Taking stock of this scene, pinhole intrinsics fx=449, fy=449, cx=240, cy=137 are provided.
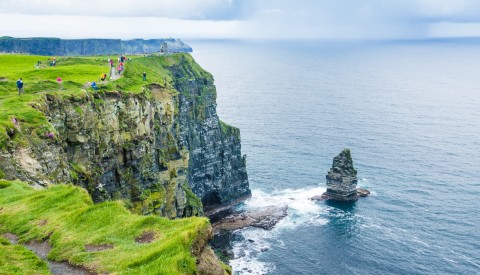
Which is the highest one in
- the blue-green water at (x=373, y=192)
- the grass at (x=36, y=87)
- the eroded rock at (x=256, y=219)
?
the grass at (x=36, y=87)

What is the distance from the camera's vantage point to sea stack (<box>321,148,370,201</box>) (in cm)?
11094

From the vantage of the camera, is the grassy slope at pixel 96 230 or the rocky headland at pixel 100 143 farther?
the rocky headland at pixel 100 143

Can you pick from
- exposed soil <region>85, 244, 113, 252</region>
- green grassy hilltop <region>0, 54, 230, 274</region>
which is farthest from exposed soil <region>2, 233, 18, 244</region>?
exposed soil <region>85, 244, 113, 252</region>

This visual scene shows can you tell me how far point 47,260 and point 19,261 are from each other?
50.4 inches

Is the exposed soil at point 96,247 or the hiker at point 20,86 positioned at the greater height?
the hiker at point 20,86

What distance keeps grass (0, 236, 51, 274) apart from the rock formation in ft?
315

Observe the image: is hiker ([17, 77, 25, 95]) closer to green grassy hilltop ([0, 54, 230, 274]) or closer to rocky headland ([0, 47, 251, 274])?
green grassy hilltop ([0, 54, 230, 274])

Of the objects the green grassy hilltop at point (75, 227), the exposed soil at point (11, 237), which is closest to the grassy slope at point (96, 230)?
the green grassy hilltop at point (75, 227)

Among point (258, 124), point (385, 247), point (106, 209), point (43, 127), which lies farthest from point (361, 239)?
point (258, 124)

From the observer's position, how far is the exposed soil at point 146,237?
831 inches

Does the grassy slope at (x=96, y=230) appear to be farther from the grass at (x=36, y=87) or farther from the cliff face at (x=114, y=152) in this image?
the grass at (x=36, y=87)

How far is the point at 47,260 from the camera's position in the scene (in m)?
20.8

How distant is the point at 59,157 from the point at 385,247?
6577 cm

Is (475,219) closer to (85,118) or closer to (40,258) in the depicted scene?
(85,118)
